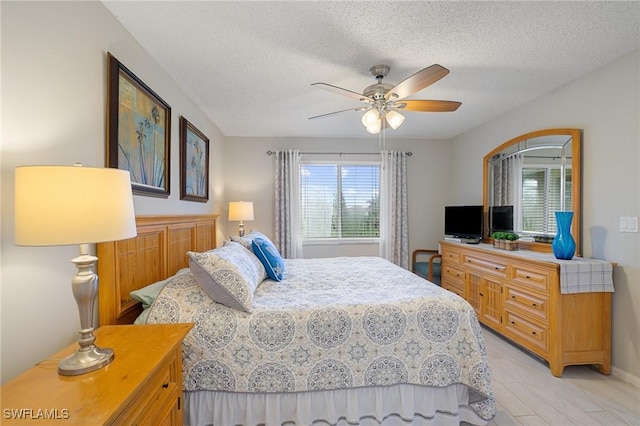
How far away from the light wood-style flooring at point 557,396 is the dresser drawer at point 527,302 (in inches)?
17.6

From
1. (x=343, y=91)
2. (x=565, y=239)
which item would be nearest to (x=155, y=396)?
(x=343, y=91)

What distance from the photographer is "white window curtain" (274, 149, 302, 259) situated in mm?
4445

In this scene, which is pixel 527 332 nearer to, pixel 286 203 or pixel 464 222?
pixel 464 222

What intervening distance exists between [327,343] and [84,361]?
1117 mm

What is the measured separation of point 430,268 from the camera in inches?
166

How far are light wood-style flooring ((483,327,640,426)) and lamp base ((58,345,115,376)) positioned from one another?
7.15ft

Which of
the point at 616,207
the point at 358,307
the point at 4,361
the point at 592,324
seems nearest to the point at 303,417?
the point at 358,307

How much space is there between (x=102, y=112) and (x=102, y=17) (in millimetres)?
535

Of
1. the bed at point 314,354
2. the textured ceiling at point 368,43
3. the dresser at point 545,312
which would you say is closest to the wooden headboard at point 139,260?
the bed at point 314,354

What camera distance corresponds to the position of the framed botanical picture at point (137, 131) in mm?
1640

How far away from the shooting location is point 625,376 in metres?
2.22

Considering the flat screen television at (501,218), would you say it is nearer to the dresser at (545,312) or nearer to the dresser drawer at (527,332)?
the dresser at (545,312)

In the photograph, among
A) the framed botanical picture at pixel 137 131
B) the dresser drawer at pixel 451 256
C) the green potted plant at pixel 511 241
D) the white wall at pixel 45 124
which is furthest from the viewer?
the dresser drawer at pixel 451 256

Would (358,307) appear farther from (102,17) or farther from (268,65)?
(102,17)
